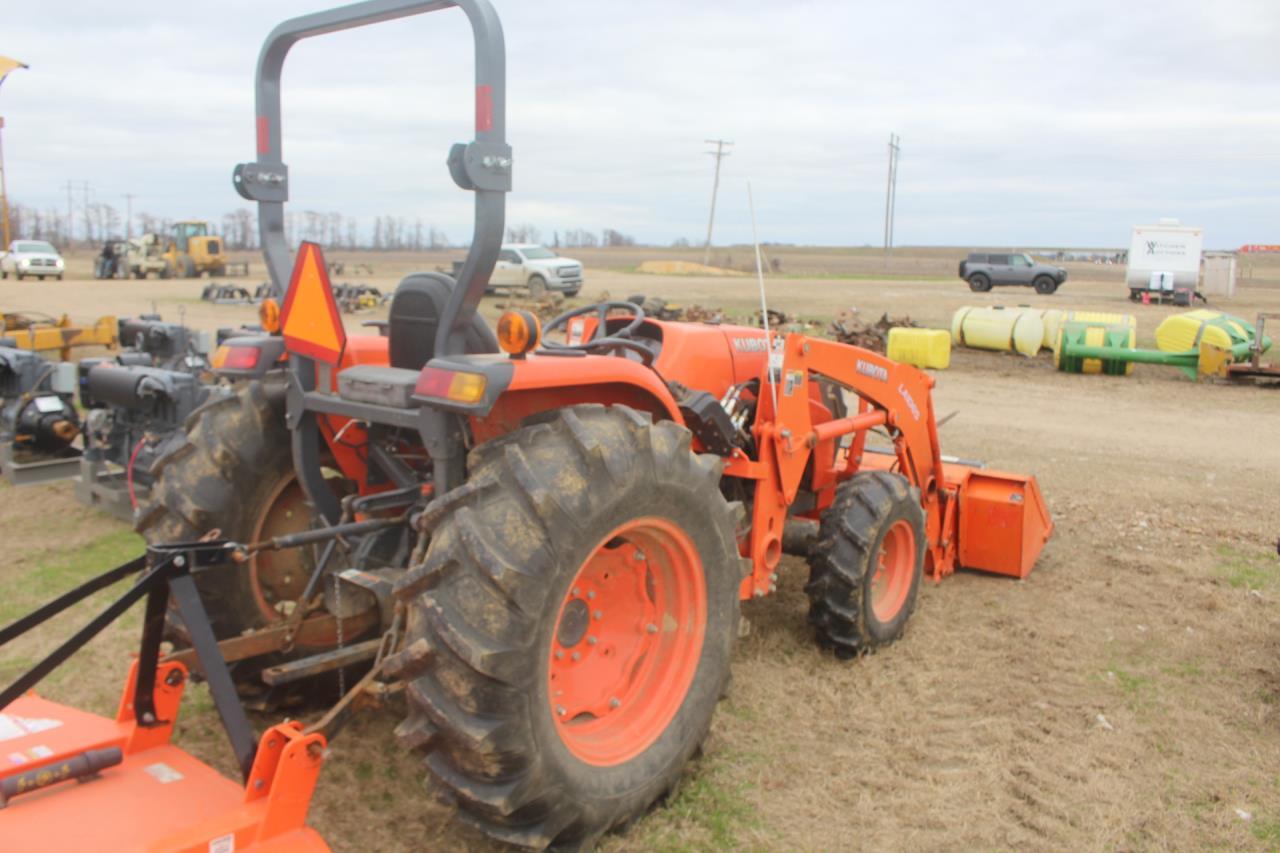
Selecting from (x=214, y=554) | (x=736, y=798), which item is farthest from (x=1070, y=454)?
(x=214, y=554)

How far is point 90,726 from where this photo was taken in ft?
10.4

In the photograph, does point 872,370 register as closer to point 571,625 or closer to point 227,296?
point 571,625

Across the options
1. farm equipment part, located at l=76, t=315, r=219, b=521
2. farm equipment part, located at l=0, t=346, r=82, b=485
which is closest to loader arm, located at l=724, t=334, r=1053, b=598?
farm equipment part, located at l=76, t=315, r=219, b=521

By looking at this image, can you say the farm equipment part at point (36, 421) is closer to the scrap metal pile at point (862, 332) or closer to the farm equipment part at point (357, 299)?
the scrap metal pile at point (862, 332)

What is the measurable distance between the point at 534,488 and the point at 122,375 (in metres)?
5.78

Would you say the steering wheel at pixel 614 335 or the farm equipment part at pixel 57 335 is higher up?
the steering wheel at pixel 614 335

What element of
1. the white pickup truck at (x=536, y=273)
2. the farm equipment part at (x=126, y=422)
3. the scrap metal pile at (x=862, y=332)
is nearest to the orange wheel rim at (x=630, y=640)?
the farm equipment part at (x=126, y=422)

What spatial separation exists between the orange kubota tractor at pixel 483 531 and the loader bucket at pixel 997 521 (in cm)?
127

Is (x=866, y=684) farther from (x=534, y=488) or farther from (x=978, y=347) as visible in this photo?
(x=978, y=347)

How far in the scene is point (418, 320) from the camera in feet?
11.9

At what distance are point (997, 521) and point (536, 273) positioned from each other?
86.5 ft

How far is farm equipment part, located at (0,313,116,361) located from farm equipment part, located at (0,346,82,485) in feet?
8.57

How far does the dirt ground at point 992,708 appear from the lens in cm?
356

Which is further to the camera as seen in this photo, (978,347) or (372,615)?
(978,347)
